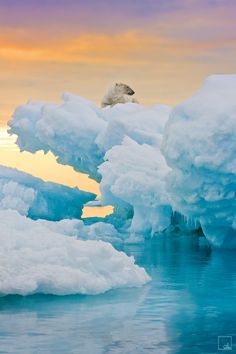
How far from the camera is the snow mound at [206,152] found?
20.6 meters

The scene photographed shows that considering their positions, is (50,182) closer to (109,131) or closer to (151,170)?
(109,131)

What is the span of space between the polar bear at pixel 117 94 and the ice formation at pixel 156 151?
3.00 meters

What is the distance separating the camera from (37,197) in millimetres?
34188

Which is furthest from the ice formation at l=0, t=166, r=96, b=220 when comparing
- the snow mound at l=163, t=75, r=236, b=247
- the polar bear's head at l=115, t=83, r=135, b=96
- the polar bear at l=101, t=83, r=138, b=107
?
the snow mound at l=163, t=75, r=236, b=247

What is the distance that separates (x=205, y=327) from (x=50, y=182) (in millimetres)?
23862

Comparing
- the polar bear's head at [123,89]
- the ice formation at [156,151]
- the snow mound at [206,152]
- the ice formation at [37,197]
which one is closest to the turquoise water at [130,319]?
the snow mound at [206,152]

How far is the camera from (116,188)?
27188 millimetres

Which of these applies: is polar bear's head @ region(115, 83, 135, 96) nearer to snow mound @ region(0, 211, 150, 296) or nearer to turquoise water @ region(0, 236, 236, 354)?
turquoise water @ region(0, 236, 236, 354)

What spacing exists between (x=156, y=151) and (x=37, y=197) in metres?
7.77

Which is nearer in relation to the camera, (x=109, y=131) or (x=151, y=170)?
(x=151, y=170)

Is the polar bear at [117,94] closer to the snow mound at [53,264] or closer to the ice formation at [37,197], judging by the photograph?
the ice formation at [37,197]

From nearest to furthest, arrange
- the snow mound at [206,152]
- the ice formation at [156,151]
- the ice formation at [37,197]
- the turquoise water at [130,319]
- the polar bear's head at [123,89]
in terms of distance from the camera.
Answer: the turquoise water at [130,319]
the snow mound at [206,152]
the ice formation at [156,151]
the ice formation at [37,197]
the polar bear's head at [123,89]

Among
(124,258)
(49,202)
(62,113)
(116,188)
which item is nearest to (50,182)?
(49,202)

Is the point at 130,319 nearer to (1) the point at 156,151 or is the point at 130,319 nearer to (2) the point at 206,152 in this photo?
(2) the point at 206,152
